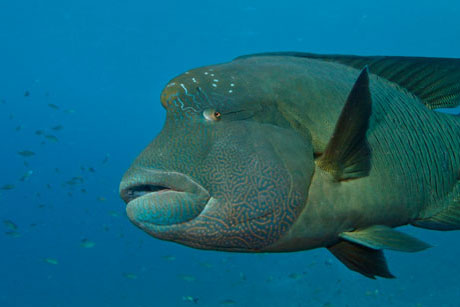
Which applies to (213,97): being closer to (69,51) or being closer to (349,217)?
(349,217)

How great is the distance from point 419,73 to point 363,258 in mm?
1561

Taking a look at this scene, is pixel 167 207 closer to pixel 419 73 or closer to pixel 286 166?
pixel 286 166

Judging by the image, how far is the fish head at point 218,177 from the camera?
64.6 inches

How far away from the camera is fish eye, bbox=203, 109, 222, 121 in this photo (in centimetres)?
178

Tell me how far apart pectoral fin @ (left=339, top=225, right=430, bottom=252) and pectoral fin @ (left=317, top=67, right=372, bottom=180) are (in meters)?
0.35

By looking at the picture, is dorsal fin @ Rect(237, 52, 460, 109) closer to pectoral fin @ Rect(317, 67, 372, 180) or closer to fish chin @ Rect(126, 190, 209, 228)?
pectoral fin @ Rect(317, 67, 372, 180)

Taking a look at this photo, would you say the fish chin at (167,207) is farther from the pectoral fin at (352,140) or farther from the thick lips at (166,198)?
the pectoral fin at (352,140)

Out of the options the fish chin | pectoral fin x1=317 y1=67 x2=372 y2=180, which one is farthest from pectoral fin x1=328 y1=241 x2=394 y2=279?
the fish chin

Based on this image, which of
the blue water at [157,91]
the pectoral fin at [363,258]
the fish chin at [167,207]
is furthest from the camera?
the blue water at [157,91]

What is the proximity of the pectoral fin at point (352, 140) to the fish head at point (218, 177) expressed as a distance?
13 cm

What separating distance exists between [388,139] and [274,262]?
2072 centimetres

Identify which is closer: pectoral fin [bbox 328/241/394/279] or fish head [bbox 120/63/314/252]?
fish head [bbox 120/63/314/252]

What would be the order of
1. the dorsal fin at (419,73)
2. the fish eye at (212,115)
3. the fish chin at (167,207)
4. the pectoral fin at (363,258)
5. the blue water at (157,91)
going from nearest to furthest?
the fish chin at (167,207) → the fish eye at (212,115) → the pectoral fin at (363,258) → the dorsal fin at (419,73) → the blue water at (157,91)

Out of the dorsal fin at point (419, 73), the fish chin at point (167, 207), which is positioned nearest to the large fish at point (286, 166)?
the fish chin at point (167, 207)
